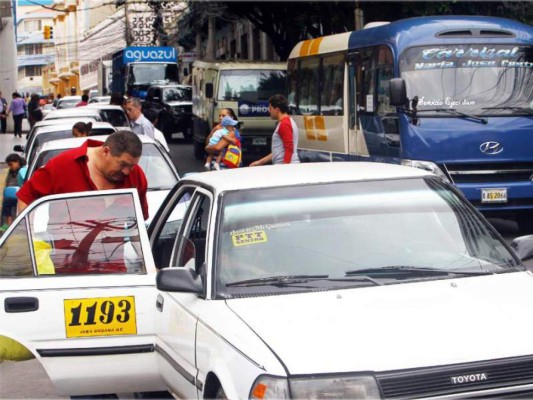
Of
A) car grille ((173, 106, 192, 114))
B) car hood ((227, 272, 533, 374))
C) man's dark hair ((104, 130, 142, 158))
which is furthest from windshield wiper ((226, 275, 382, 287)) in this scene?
car grille ((173, 106, 192, 114))

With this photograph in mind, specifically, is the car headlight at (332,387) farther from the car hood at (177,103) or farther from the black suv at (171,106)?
the car hood at (177,103)

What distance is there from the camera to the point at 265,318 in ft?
15.2

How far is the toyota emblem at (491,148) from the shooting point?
13.7 m

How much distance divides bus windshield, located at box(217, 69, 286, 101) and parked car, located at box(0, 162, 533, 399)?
18.9m

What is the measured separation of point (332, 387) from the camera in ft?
13.6

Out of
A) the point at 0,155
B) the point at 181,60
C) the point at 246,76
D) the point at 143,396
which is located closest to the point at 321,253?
the point at 143,396

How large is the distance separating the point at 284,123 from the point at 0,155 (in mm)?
17675

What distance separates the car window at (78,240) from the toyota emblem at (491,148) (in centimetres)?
835

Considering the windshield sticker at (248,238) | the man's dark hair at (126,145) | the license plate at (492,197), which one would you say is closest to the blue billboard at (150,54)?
the license plate at (492,197)

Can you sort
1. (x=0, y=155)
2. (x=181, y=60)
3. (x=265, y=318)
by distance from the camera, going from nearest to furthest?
(x=265, y=318) → (x=0, y=155) → (x=181, y=60)

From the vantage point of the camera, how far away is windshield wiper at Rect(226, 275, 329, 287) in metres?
5.07

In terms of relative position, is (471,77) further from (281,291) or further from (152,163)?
(281,291)

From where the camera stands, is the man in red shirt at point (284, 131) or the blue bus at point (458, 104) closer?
the blue bus at point (458, 104)

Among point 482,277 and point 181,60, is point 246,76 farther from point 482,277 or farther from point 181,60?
point 181,60
